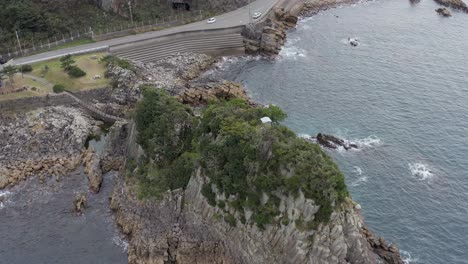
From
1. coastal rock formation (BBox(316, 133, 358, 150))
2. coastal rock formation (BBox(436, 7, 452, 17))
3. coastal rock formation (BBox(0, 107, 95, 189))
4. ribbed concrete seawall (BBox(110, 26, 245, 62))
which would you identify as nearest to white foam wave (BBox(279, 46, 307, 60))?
ribbed concrete seawall (BBox(110, 26, 245, 62))

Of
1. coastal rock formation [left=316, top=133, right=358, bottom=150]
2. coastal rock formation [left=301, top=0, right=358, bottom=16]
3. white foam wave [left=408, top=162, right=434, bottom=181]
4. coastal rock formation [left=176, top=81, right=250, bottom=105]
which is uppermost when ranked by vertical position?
coastal rock formation [left=301, top=0, right=358, bottom=16]

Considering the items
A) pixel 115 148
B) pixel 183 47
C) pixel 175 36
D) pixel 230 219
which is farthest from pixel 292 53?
pixel 230 219

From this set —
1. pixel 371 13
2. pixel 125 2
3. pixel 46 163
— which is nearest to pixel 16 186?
pixel 46 163

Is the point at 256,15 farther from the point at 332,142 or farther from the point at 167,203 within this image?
the point at 167,203

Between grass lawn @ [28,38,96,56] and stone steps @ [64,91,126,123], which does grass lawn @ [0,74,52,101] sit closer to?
stone steps @ [64,91,126,123]

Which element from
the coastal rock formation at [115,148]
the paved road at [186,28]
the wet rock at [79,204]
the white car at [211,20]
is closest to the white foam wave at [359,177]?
the coastal rock formation at [115,148]

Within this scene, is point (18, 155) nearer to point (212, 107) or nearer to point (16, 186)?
point (16, 186)
